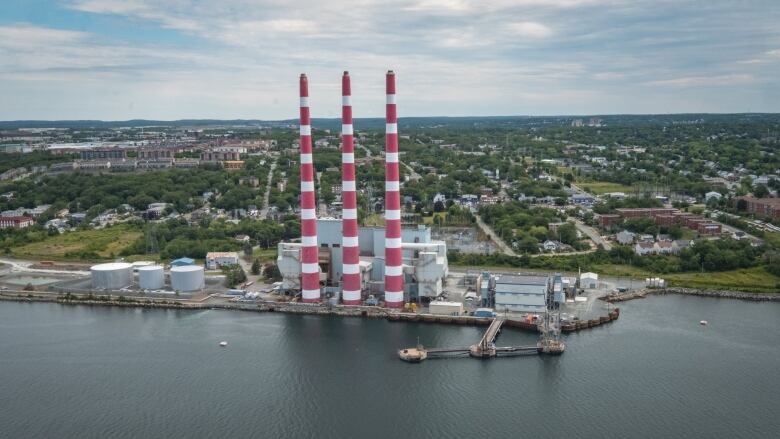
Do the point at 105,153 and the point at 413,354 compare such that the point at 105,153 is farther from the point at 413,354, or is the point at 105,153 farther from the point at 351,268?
the point at 413,354

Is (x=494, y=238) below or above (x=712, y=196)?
below

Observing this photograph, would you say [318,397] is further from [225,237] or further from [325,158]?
[325,158]

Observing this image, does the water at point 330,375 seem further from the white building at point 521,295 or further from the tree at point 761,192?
the tree at point 761,192

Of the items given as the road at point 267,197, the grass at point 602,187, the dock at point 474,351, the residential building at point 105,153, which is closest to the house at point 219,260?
the road at point 267,197

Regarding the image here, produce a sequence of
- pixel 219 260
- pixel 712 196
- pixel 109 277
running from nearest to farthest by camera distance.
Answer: pixel 109 277
pixel 219 260
pixel 712 196

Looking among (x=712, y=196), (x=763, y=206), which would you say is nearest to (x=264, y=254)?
(x=763, y=206)

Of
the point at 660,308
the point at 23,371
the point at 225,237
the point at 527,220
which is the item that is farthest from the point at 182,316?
the point at 527,220
